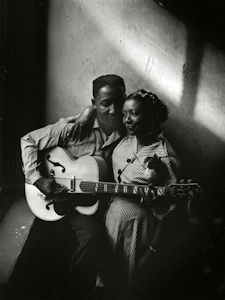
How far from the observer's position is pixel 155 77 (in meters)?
1.37

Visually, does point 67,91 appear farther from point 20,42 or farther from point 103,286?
point 103,286

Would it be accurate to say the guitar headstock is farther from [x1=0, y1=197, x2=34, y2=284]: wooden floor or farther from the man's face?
[x1=0, y1=197, x2=34, y2=284]: wooden floor

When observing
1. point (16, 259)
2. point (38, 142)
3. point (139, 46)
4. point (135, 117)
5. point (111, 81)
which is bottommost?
point (16, 259)

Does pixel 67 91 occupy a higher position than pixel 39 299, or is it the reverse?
pixel 67 91

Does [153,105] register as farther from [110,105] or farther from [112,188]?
[112,188]

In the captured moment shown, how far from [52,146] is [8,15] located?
1.63 feet

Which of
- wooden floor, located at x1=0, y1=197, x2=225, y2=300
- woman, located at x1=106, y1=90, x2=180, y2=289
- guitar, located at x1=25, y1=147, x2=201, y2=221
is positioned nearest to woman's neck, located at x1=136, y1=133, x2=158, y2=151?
woman, located at x1=106, y1=90, x2=180, y2=289

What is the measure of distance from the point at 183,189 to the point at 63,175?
1.48 ft

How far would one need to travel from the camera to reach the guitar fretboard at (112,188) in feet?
4.28

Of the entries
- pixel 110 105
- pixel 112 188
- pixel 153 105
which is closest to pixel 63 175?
pixel 112 188

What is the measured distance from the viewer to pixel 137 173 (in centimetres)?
135

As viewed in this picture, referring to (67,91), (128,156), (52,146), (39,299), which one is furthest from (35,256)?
(67,91)

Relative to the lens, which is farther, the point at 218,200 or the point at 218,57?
the point at 218,200

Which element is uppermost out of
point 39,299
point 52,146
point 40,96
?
point 40,96
